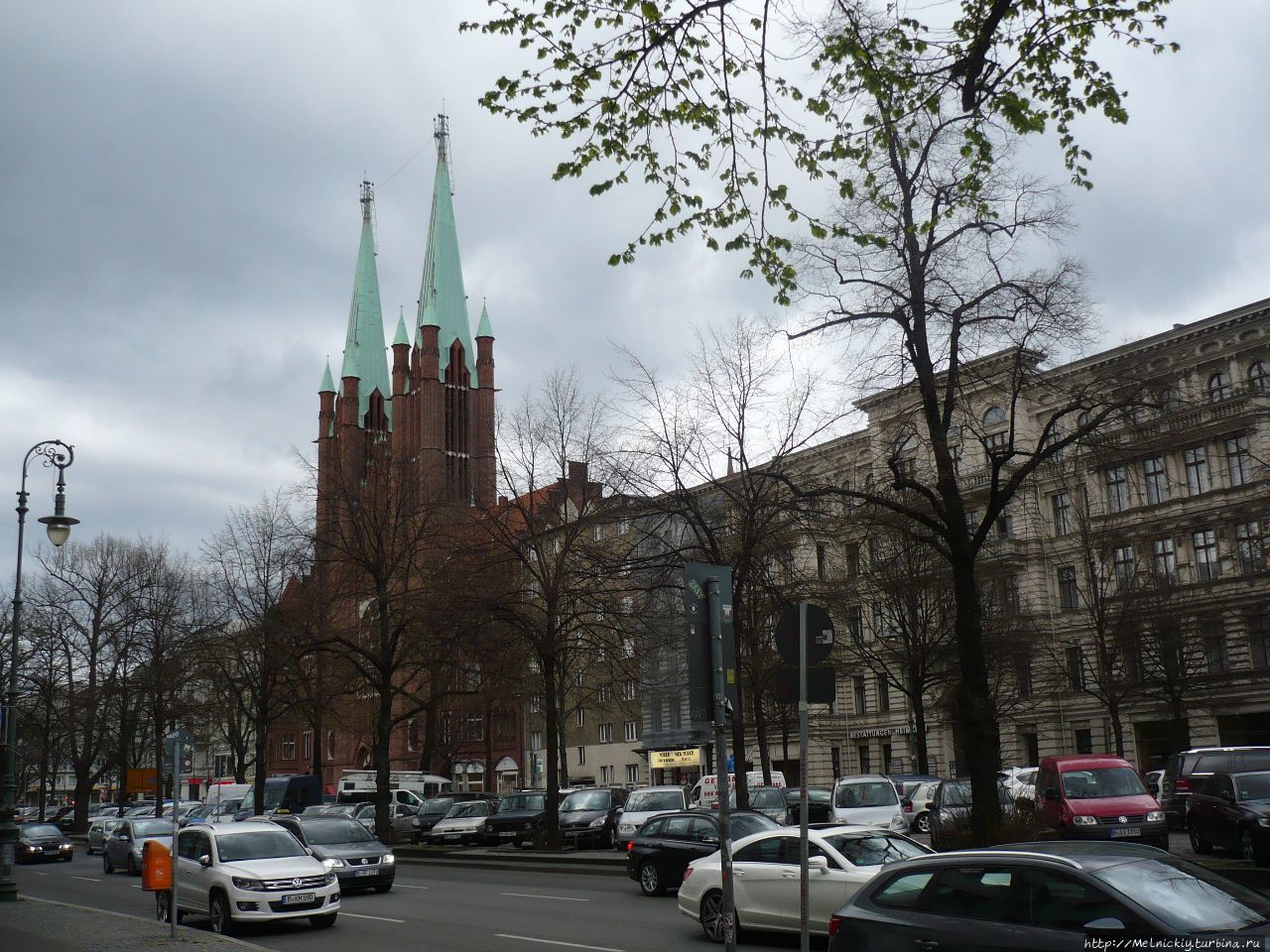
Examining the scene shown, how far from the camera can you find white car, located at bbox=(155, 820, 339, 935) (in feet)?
57.6

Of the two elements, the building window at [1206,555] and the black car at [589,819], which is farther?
the building window at [1206,555]

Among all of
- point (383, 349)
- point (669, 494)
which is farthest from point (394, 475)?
point (383, 349)

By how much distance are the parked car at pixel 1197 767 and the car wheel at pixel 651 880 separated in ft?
34.8

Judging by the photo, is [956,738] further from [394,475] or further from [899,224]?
[899,224]

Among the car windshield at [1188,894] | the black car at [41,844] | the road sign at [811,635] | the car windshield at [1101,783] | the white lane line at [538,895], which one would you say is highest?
the road sign at [811,635]

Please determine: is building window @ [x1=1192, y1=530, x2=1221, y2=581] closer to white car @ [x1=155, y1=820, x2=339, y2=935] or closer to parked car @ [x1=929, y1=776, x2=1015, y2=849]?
parked car @ [x1=929, y1=776, x2=1015, y2=849]

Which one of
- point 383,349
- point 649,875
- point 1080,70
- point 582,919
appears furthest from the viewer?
point 383,349

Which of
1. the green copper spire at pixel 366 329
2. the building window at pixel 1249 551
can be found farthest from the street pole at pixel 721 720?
the green copper spire at pixel 366 329

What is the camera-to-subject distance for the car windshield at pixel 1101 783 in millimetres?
21328

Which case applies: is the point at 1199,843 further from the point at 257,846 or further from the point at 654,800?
the point at 257,846

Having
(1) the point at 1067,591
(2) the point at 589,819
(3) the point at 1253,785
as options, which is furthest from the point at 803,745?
(1) the point at 1067,591

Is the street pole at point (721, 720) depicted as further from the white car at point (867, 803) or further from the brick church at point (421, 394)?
the brick church at point (421, 394)

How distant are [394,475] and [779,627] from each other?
38211 mm

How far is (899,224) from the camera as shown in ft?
64.3
